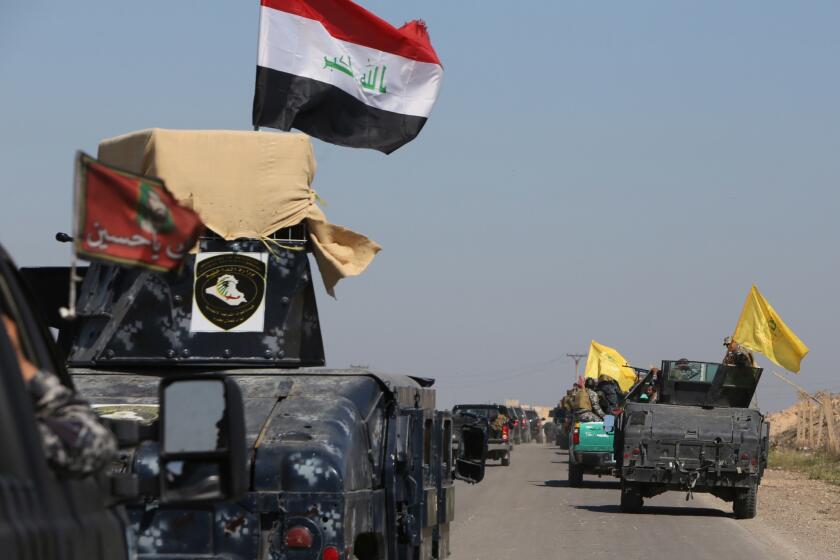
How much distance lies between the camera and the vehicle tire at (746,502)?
21531mm

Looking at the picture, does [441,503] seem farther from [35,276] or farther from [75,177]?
[75,177]

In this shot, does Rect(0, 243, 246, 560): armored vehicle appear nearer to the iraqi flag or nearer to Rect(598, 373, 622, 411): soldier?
the iraqi flag

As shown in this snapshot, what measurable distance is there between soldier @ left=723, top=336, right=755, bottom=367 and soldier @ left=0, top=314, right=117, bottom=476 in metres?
21.8

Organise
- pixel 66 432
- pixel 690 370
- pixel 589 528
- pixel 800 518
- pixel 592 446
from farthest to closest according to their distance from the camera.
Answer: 1. pixel 592 446
2. pixel 690 370
3. pixel 800 518
4. pixel 589 528
5. pixel 66 432

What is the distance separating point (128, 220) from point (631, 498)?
20052 mm

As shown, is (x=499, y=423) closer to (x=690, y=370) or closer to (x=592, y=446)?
(x=592, y=446)

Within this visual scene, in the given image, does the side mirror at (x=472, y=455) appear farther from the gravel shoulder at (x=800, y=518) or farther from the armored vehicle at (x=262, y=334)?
the gravel shoulder at (x=800, y=518)

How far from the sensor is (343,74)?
13.4m

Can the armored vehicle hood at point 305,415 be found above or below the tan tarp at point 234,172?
below

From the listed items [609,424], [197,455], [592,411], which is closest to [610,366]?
[592,411]

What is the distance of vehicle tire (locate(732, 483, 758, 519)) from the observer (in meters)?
21.5

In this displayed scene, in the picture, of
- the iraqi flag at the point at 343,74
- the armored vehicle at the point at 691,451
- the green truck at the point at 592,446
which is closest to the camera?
the iraqi flag at the point at 343,74

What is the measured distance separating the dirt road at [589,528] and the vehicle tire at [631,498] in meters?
0.21

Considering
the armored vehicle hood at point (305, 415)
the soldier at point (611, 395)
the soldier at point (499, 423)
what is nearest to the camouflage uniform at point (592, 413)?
the soldier at point (611, 395)
